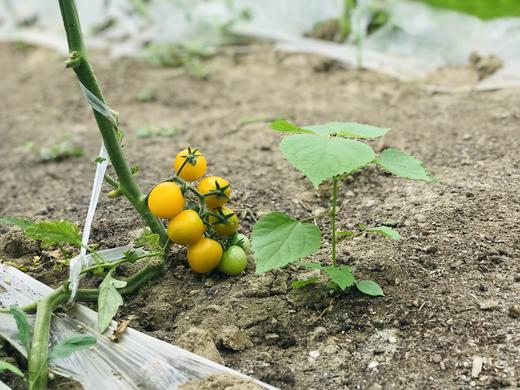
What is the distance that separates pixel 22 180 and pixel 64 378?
1724 mm

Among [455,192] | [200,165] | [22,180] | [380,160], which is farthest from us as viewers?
[22,180]

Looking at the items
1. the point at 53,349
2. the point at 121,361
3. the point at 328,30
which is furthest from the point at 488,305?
the point at 328,30

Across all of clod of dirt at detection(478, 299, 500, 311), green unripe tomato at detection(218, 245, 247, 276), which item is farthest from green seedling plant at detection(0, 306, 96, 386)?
clod of dirt at detection(478, 299, 500, 311)

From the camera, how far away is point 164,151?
300 centimetres

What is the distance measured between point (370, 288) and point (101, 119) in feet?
2.73

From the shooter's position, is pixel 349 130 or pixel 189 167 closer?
pixel 349 130

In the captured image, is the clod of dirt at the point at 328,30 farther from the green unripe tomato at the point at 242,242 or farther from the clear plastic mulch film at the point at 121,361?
the clear plastic mulch film at the point at 121,361

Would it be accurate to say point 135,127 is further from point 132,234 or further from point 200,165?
point 200,165

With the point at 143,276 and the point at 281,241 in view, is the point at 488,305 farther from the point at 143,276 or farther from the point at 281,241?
the point at 143,276

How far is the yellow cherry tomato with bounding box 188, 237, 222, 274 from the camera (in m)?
1.60

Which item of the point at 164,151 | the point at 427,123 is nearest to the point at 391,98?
the point at 427,123

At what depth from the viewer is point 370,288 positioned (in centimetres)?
156

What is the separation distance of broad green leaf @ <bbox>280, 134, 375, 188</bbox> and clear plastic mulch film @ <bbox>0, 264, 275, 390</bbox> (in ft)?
1.61

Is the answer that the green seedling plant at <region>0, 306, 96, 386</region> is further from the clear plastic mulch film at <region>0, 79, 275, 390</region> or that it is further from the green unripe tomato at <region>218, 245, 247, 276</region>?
the green unripe tomato at <region>218, 245, 247, 276</region>
